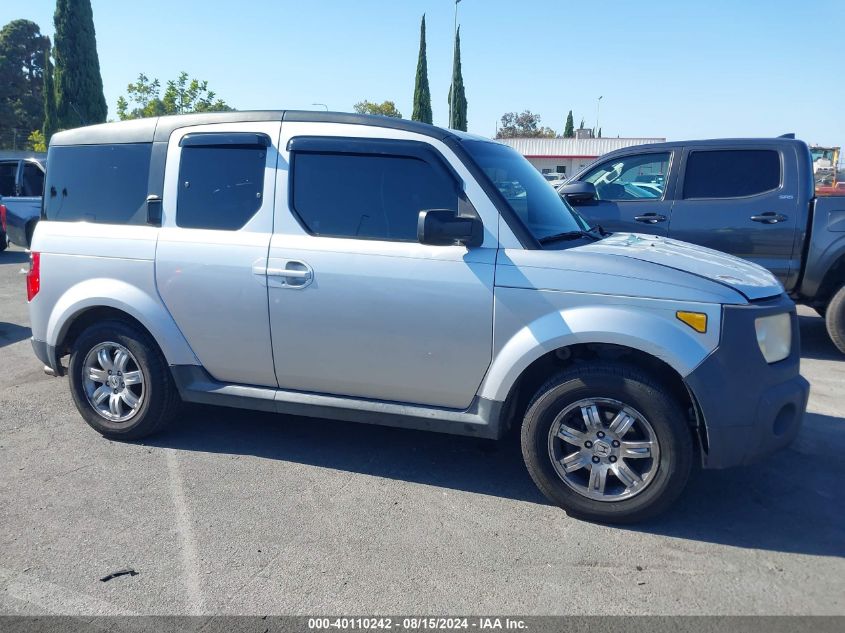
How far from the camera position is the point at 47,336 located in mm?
4840

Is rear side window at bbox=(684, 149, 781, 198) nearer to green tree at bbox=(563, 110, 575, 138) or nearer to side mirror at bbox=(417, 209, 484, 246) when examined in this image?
side mirror at bbox=(417, 209, 484, 246)

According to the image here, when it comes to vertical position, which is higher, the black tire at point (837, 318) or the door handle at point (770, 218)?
the door handle at point (770, 218)

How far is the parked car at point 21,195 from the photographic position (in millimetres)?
13555

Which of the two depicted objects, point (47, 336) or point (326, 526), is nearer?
point (326, 526)

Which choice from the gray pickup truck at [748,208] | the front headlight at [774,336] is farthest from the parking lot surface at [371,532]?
the gray pickup truck at [748,208]

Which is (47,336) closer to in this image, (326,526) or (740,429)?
(326,526)

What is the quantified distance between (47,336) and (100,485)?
1.33m

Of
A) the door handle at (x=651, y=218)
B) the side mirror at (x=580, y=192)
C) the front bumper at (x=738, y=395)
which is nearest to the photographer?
the front bumper at (x=738, y=395)

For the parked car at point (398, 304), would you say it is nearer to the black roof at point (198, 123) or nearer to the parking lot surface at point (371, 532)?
the black roof at point (198, 123)

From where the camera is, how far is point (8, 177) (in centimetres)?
1467

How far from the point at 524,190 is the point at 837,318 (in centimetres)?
437

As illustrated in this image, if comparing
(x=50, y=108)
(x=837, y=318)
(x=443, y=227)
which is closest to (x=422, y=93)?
(x=50, y=108)

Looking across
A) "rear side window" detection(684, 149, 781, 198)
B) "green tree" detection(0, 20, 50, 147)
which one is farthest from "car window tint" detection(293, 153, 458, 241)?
A: "green tree" detection(0, 20, 50, 147)

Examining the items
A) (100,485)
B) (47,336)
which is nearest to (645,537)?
(100,485)
